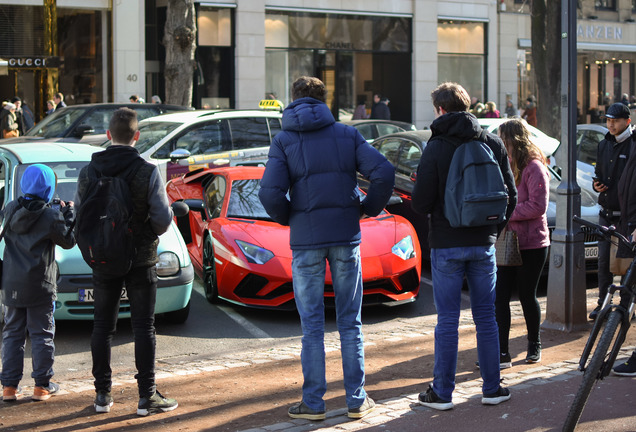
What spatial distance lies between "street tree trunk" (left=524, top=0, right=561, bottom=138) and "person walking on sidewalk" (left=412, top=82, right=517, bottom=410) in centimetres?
1713

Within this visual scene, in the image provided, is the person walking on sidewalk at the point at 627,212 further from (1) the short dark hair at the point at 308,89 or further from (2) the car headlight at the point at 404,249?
(2) the car headlight at the point at 404,249

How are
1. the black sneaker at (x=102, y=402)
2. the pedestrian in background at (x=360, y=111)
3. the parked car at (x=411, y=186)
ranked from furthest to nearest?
the pedestrian in background at (x=360, y=111)
the parked car at (x=411, y=186)
the black sneaker at (x=102, y=402)

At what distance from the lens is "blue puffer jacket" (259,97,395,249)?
209 inches

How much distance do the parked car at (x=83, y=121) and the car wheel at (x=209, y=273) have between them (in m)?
5.91

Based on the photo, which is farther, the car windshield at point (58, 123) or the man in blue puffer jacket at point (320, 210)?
the car windshield at point (58, 123)

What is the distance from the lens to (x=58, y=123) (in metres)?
15.8

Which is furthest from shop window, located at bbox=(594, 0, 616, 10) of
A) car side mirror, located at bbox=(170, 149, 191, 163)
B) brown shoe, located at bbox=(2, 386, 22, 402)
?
brown shoe, located at bbox=(2, 386, 22, 402)

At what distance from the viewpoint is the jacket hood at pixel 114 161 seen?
5496mm

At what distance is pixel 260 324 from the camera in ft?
28.3

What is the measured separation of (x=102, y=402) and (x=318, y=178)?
1.93 m

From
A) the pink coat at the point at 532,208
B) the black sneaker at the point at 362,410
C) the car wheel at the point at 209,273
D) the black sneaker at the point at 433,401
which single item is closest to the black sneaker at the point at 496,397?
the black sneaker at the point at 433,401

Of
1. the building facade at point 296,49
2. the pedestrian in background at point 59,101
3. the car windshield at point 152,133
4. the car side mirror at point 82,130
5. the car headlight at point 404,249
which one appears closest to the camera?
the car headlight at point 404,249

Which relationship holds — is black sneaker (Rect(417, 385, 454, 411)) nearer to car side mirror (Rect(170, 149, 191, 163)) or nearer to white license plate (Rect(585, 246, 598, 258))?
white license plate (Rect(585, 246, 598, 258))

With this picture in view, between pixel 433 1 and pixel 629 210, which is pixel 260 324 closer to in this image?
pixel 629 210
